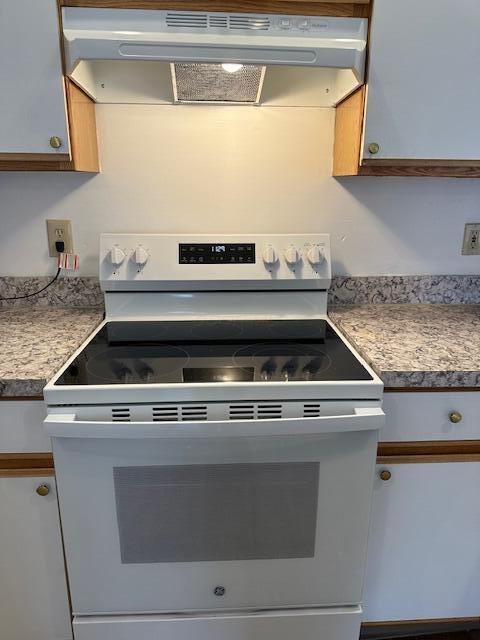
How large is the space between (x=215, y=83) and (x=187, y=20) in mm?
234

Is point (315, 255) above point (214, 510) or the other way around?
above

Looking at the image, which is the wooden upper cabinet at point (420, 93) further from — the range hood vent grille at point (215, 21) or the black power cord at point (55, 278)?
the black power cord at point (55, 278)

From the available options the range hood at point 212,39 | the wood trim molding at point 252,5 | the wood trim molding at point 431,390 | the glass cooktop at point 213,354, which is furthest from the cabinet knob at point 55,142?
the wood trim molding at point 431,390

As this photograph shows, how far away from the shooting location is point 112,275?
52.7 inches

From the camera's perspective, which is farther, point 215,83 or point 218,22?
point 215,83

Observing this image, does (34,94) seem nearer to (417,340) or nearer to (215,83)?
(215,83)

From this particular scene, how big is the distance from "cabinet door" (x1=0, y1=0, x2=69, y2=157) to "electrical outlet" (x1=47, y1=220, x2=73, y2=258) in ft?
1.12

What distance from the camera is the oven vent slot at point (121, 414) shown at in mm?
963

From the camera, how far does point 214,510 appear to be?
104cm

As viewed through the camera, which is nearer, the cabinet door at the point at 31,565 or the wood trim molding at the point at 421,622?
the cabinet door at the point at 31,565

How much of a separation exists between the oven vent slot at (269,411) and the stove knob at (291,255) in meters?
0.53

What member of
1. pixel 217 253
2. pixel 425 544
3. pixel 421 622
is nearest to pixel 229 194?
pixel 217 253

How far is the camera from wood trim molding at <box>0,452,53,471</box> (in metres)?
1.04

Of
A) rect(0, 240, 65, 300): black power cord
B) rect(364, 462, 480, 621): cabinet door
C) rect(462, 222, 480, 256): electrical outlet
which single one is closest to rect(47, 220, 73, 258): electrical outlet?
rect(0, 240, 65, 300): black power cord
